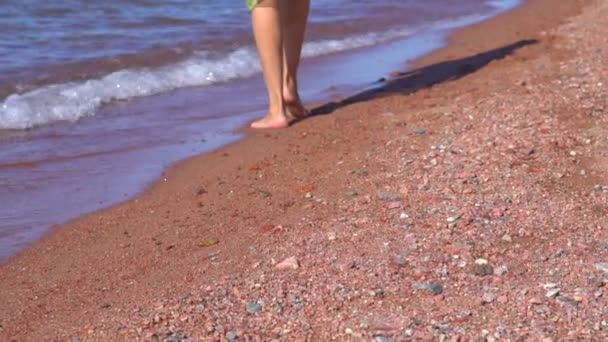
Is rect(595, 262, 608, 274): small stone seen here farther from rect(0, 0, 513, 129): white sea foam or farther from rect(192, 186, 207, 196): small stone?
rect(0, 0, 513, 129): white sea foam

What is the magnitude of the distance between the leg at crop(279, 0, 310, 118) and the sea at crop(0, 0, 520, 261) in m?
0.31

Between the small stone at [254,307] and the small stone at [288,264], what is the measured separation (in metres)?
0.31

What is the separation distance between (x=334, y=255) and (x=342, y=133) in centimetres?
201

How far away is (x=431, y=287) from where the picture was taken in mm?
3551

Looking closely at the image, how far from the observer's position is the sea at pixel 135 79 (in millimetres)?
5125

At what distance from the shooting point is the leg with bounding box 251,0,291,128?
5.96 m

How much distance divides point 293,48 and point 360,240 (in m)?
2.47

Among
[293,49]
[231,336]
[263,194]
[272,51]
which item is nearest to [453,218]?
[263,194]

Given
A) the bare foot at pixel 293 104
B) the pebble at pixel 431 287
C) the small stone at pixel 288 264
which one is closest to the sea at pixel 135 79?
the bare foot at pixel 293 104

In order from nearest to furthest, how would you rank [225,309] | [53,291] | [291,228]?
[225,309]
[53,291]
[291,228]

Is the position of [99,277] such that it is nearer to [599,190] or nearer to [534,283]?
[534,283]

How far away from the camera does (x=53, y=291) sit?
12.6ft

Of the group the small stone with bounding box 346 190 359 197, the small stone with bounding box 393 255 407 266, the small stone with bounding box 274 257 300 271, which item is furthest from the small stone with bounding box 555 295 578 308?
the small stone with bounding box 346 190 359 197

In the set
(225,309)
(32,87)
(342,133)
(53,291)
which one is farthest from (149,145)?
(225,309)
